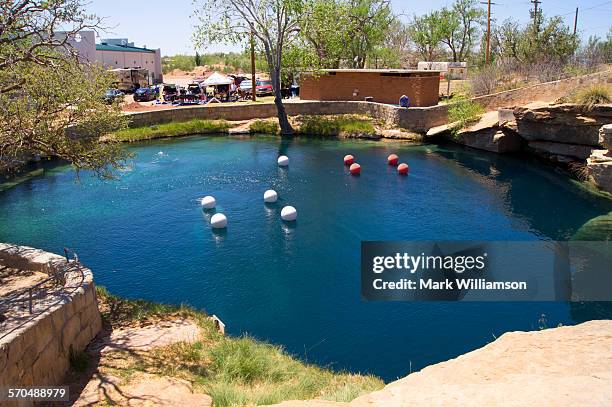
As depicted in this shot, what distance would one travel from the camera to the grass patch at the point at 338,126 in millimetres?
36750

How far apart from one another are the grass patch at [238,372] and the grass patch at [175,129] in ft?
90.1

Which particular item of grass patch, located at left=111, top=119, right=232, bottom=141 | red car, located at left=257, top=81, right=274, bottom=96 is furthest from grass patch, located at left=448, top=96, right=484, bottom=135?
red car, located at left=257, top=81, right=274, bottom=96

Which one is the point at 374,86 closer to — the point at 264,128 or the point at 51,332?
the point at 264,128

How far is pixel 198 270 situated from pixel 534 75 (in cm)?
2961

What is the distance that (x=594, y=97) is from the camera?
2392 centimetres

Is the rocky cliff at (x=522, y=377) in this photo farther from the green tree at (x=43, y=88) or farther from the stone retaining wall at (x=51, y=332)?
the green tree at (x=43, y=88)

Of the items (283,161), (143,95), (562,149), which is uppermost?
(143,95)

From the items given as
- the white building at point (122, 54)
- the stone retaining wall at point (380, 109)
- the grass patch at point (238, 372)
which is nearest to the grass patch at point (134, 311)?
the grass patch at point (238, 372)

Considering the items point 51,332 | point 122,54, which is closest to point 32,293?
point 51,332

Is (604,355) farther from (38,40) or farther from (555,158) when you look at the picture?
(555,158)

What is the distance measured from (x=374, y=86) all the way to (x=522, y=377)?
36041mm

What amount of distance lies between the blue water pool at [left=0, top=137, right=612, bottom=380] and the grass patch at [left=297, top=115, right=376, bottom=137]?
461 centimetres

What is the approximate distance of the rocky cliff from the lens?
5.17 meters

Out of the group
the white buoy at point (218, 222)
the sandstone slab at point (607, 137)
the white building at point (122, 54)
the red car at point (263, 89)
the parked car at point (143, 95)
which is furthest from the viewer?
the white building at point (122, 54)
